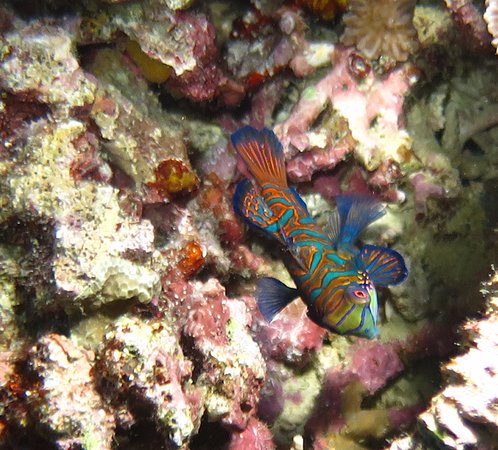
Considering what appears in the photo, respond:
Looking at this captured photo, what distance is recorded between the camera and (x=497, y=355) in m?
2.58

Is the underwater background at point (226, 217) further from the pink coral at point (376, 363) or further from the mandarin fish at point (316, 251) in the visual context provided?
the mandarin fish at point (316, 251)

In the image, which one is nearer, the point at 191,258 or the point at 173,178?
the point at 191,258

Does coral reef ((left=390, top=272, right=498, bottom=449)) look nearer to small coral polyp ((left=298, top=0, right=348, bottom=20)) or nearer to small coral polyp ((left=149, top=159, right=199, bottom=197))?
small coral polyp ((left=149, top=159, right=199, bottom=197))

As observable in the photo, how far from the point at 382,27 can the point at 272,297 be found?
2.44m

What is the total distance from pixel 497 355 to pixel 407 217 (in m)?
1.71

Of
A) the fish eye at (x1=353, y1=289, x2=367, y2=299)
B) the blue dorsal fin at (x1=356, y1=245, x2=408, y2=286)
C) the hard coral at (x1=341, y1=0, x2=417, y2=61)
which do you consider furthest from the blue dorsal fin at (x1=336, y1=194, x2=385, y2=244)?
the hard coral at (x1=341, y1=0, x2=417, y2=61)

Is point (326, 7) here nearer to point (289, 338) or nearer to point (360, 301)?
point (360, 301)

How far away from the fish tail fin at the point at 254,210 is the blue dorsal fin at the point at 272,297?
36cm

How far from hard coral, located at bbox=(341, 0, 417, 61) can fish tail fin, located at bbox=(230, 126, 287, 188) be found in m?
1.21

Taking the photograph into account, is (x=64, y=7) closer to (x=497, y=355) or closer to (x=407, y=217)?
(x=407, y=217)

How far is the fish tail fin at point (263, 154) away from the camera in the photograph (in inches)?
147

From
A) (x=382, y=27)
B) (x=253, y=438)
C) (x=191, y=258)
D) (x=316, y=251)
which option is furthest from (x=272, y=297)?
(x=382, y=27)

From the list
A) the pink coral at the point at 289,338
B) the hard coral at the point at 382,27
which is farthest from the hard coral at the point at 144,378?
the hard coral at the point at 382,27

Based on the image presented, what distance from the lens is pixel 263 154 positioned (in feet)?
12.3
